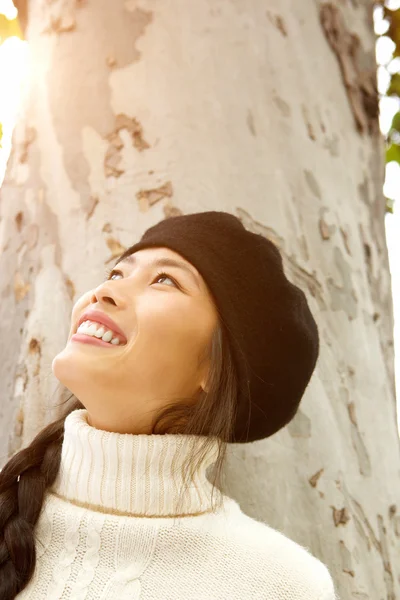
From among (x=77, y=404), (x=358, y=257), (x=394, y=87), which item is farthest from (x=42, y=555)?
(x=394, y=87)

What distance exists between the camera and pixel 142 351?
124cm

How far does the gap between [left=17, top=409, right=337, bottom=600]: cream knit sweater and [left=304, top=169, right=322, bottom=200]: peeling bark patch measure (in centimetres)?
96

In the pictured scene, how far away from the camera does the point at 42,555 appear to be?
121 cm

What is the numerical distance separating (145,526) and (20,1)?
1847mm

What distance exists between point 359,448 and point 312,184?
0.80m

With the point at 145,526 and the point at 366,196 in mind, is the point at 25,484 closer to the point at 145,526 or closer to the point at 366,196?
the point at 145,526

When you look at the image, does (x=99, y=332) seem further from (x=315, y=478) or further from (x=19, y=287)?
(x=315, y=478)

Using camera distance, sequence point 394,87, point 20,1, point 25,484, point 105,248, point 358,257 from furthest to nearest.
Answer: point 394,87, point 20,1, point 358,257, point 105,248, point 25,484

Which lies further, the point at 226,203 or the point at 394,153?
the point at 394,153

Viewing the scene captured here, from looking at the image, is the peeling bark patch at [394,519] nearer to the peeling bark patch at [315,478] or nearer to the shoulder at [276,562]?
the peeling bark patch at [315,478]

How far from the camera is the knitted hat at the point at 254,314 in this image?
1.37m

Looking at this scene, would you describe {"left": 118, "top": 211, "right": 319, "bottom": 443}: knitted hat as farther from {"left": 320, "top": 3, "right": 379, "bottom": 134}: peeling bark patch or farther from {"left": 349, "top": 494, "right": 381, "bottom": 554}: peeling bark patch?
{"left": 320, "top": 3, "right": 379, "bottom": 134}: peeling bark patch

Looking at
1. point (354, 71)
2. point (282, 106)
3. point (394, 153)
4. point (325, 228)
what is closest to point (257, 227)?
point (325, 228)

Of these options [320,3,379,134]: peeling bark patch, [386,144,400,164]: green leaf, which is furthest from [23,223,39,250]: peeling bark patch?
[386,144,400,164]: green leaf
